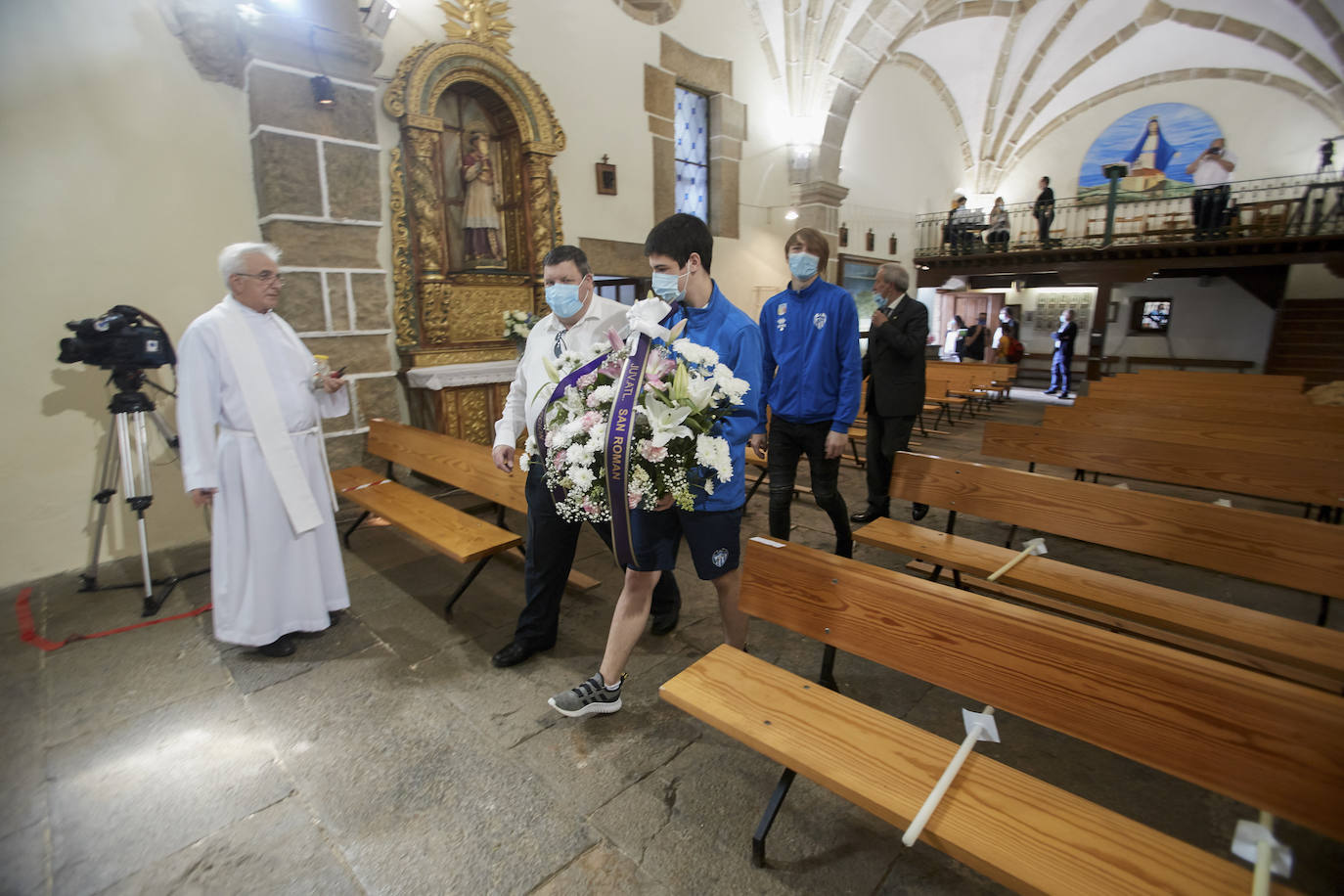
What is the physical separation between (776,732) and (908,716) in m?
0.93

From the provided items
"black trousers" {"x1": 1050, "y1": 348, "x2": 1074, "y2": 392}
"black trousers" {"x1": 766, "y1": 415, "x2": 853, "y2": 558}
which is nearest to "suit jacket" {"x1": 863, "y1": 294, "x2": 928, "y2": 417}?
"black trousers" {"x1": 766, "y1": 415, "x2": 853, "y2": 558}

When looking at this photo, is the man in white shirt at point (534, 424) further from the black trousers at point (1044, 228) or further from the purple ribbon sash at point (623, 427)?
the black trousers at point (1044, 228)

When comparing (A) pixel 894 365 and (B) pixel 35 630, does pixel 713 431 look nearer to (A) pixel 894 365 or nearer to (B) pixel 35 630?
(A) pixel 894 365

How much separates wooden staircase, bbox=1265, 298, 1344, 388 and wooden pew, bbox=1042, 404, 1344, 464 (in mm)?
11439

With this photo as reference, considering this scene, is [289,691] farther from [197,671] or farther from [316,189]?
[316,189]

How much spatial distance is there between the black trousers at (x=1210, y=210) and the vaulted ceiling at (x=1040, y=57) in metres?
3.45

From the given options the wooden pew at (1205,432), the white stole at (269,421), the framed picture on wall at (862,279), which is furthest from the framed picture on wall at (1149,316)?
the white stole at (269,421)

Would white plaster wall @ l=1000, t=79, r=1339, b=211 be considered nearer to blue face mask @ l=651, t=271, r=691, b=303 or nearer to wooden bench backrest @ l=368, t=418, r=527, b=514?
wooden bench backrest @ l=368, t=418, r=527, b=514

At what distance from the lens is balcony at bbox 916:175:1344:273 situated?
1074 centimetres

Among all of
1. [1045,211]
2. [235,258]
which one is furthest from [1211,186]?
[235,258]

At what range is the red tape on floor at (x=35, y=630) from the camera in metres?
2.79

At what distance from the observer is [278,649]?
2678 mm

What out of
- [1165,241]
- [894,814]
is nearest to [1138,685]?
[894,814]

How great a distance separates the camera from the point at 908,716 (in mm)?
2203
